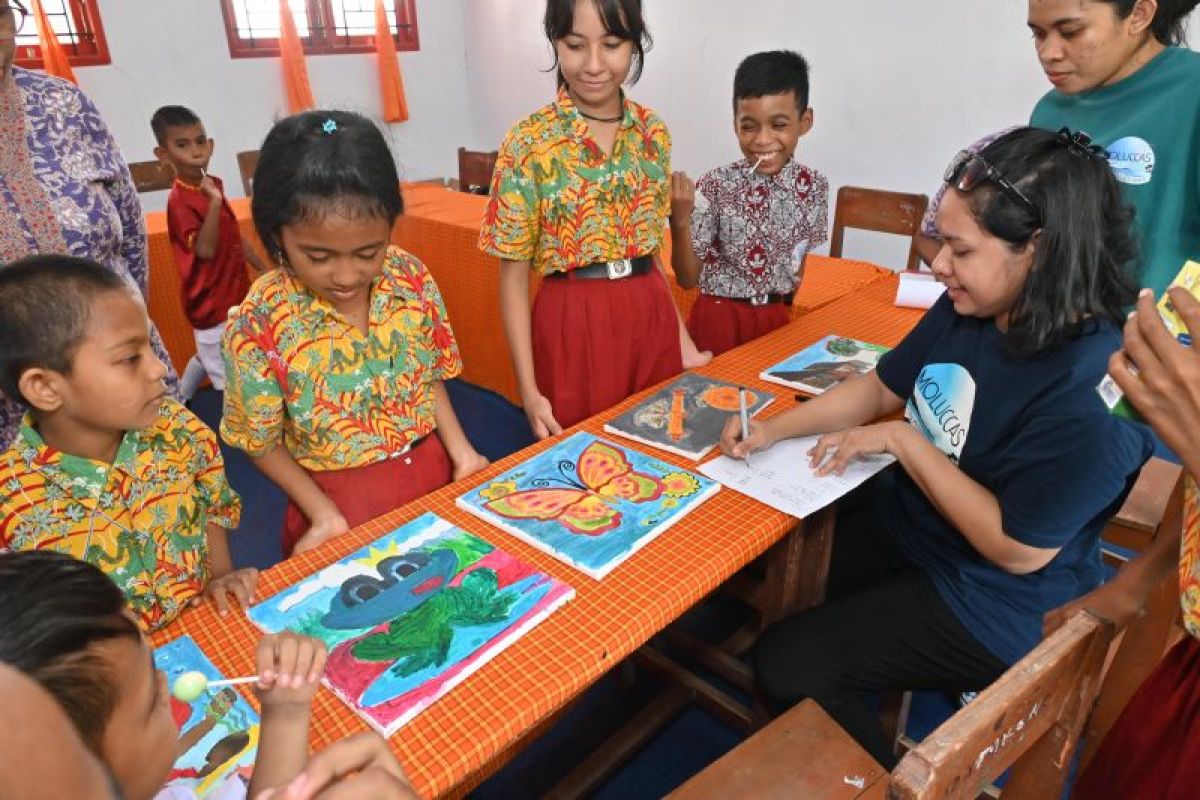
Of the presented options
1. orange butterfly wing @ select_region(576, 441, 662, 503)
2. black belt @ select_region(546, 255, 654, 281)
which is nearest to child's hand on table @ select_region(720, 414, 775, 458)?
orange butterfly wing @ select_region(576, 441, 662, 503)

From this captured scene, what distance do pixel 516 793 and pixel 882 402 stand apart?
3.99 ft

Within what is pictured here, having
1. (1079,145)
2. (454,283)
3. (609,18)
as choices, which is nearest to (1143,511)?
(1079,145)

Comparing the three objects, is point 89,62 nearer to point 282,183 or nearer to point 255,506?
point 255,506

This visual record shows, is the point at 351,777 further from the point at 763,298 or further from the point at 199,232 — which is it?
the point at 199,232

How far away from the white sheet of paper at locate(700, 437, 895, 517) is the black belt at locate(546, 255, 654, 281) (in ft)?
1.97

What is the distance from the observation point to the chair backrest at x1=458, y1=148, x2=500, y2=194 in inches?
179

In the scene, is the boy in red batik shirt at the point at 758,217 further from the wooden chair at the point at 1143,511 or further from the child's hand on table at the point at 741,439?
the wooden chair at the point at 1143,511

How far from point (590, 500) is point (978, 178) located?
31.4 inches

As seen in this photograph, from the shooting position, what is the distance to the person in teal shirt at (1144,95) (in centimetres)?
159

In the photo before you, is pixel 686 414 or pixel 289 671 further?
pixel 686 414

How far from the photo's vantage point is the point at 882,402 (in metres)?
1.54

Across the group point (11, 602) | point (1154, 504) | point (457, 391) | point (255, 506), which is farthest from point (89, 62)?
point (1154, 504)

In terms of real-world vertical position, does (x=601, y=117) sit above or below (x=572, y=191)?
above

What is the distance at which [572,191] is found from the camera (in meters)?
1.64
